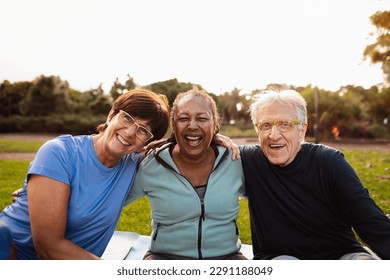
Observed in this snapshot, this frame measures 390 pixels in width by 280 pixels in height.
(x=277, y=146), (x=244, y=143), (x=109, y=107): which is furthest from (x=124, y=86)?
(x=244, y=143)

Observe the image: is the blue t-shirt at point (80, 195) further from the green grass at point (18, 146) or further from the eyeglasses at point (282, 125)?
the green grass at point (18, 146)

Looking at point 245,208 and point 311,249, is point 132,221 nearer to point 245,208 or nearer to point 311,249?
point 245,208

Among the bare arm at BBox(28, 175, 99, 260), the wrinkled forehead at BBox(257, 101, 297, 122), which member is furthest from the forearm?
the wrinkled forehead at BBox(257, 101, 297, 122)

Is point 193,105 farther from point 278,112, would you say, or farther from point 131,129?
point 278,112

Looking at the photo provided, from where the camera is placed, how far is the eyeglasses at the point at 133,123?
2109 mm

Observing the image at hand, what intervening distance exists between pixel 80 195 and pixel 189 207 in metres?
0.65

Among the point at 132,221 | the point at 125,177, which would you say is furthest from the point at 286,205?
→ the point at 132,221

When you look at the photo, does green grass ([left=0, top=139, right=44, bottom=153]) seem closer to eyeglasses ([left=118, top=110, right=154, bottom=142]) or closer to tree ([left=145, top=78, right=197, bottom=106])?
tree ([left=145, top=78, right=197, bottom=106])

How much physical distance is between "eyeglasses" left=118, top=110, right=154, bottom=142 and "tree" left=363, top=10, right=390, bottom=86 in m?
1.86

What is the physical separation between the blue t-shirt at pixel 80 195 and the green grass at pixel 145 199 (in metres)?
1.98

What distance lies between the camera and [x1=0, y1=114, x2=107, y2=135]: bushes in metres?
5.54

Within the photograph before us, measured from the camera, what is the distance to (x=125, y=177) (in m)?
2.18

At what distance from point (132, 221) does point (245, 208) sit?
1.62 metres

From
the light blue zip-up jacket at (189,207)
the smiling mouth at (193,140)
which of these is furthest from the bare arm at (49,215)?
the smiling mouth at (193,140)
